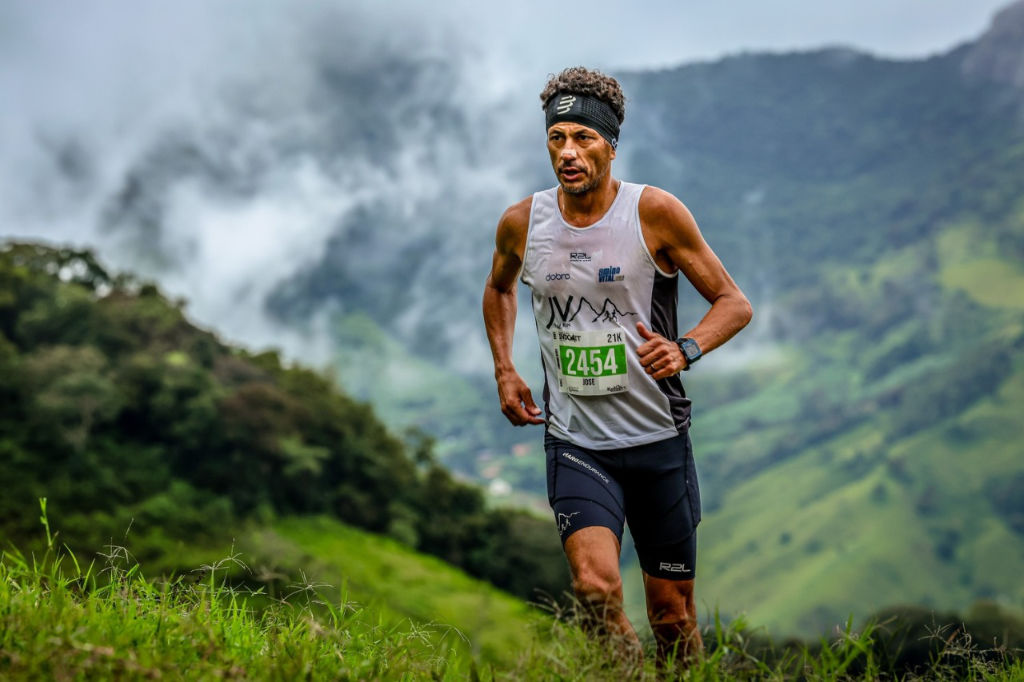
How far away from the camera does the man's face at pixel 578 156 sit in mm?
5039

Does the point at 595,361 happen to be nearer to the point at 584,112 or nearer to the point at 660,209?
the point at 660,209

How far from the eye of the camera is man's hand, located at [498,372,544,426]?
5.24m

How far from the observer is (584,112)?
16.9 ft

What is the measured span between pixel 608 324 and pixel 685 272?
0.45 meters

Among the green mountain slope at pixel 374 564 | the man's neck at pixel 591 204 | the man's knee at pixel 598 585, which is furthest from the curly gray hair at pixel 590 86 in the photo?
the green mountain slope at pixel 374 564

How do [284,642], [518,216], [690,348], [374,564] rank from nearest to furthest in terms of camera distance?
1. [284,642]
2. [690,348]
3. [518,216]
4. [374,564]

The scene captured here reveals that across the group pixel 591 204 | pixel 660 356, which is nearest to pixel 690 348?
pixel 660 356

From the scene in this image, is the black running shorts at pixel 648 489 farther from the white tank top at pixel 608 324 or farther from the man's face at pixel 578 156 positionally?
the man's face at pixel 578 156

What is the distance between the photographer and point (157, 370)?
68625 millimetres

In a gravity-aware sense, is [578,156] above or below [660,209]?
above

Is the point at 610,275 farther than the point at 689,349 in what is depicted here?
Yes

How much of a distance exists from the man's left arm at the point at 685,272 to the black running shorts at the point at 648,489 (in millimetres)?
469

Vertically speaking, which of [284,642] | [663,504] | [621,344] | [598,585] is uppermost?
[621,344]

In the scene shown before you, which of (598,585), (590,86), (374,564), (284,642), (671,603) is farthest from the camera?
(374,564)
